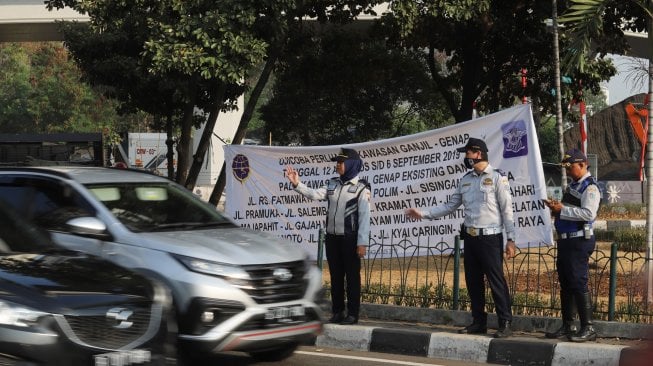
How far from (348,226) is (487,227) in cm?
139

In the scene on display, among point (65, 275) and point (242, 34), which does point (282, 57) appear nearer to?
point (242, 34)

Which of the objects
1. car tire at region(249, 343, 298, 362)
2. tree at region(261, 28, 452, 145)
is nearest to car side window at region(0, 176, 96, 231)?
car tire at region(249, 343, 298, 362)

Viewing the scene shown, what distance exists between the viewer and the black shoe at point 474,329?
7988mm

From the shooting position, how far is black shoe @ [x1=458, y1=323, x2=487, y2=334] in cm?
799

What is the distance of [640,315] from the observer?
8102mm

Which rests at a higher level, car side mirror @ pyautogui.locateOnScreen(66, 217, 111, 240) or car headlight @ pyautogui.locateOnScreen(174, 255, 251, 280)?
car side mirror @ pyautogui.locateOnScreen(66, 217, 111, 240)

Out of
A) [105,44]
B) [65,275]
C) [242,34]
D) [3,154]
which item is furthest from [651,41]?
[3,154]

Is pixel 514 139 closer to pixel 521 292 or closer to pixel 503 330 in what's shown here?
pixel 521 292

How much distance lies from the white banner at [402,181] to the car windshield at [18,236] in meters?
4.51

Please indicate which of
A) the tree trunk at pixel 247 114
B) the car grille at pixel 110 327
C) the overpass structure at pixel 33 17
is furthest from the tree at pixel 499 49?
the overpass structure at pixel 33 17

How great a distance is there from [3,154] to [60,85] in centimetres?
2576

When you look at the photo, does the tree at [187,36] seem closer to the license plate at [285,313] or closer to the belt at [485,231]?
the belt at [485,231]

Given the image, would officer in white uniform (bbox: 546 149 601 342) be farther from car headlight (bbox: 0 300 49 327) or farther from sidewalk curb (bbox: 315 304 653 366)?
car headlight (bbox: 0 300 49 327)

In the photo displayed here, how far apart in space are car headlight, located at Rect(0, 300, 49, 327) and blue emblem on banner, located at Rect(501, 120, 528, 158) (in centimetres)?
653
